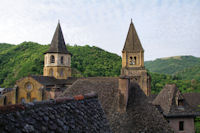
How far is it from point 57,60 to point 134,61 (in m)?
16.1

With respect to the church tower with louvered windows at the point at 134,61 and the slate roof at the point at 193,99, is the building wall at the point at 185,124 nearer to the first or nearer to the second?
the church tower with louvered windows at the point at 134,61

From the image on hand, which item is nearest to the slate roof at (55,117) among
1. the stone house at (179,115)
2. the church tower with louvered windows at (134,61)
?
the stone house at (179,115)

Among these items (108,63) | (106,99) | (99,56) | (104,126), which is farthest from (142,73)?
(99,56)

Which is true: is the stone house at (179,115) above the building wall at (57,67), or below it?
below

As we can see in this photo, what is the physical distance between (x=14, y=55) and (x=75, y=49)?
103 feet

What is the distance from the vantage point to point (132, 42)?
30781mm

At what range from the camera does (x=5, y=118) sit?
282 centimetres

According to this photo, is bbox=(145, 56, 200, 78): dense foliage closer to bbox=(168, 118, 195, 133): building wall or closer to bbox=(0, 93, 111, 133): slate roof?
bbox=(168, 118, 195, 133): building wall

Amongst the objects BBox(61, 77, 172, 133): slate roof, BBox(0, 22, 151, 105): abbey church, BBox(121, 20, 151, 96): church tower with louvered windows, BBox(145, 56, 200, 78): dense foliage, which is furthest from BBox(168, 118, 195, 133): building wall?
BBox(145, 56, 200, 78): dense foliage

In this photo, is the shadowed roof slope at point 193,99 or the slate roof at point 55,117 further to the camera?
the shadowed roof slope at point 193,99

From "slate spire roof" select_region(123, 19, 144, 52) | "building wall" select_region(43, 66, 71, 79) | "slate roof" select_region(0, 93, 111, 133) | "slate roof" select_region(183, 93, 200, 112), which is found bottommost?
A: "slate roof" select_region(183, 93, 200, 112)

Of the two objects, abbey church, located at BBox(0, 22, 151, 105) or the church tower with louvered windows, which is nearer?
the church tower with louvered windows

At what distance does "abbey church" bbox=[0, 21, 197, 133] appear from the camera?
12.7 ft

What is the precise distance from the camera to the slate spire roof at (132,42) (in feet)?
100.0
